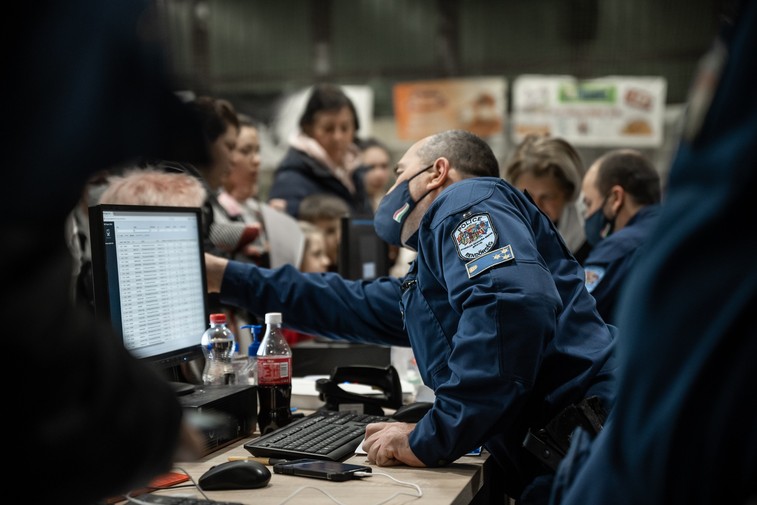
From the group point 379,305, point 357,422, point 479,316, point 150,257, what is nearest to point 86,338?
point 479,316

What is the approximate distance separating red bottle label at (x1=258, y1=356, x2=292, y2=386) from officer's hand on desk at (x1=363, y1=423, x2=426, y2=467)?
0.30 metres

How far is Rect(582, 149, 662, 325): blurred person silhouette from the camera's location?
284 cm

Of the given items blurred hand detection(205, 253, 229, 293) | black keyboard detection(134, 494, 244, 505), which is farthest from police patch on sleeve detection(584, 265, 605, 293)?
black keyboard detection(134, 494, 244, 505)

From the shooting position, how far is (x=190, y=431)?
27.5 inches

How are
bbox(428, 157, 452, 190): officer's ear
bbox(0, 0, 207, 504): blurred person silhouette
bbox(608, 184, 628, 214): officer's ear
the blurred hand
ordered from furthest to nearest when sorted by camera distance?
bbox(608, 184, 628, 214): officer's ear → the blurred hand → bbox(428, 157, 452, 190): officer's ear → bbox(0, 0, 207, 504): blurred person silhouette

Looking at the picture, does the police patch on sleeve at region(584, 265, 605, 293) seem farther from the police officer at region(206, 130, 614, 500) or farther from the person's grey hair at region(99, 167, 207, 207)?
the person's grey hair at region(99, 167, 207, 207)

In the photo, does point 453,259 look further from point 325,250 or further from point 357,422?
point 325,250

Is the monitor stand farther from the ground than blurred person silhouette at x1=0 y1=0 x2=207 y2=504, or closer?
closer

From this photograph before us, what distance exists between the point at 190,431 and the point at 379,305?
145cm

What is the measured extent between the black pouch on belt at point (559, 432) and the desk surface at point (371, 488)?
116 millimetres

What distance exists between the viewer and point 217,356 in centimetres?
192

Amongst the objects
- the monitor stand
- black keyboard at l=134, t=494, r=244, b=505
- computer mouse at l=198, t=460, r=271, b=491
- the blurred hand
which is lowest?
computer mouse at l=198, t=460, r=271, b=491

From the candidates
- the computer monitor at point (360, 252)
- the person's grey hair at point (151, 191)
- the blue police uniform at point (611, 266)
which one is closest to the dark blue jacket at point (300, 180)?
the computer monitor at point (360, 252)

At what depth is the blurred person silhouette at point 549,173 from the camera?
3.14 meters
